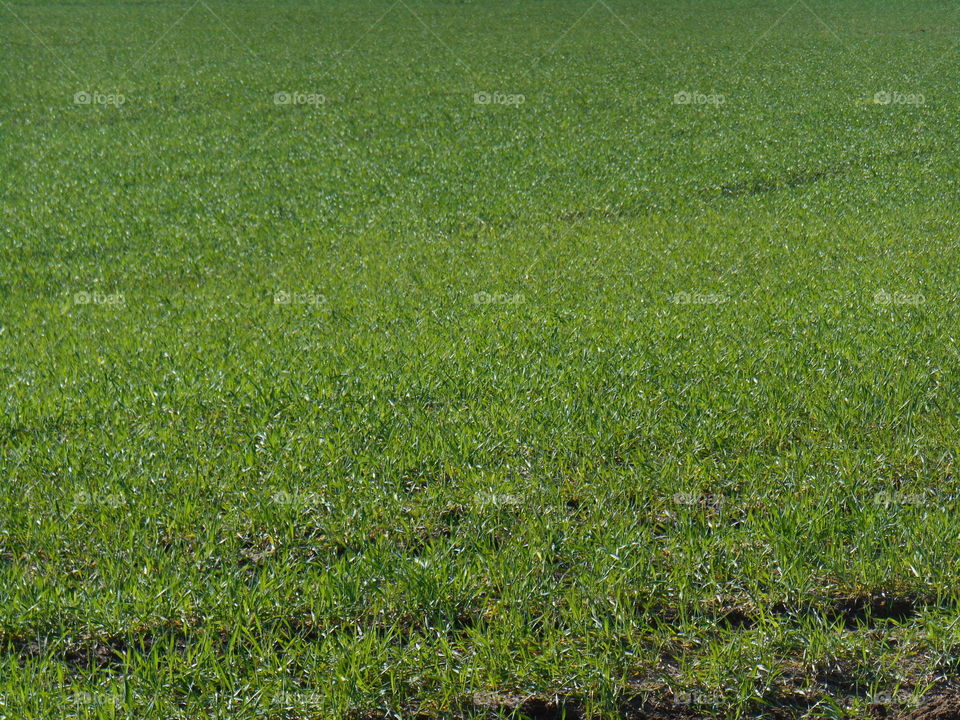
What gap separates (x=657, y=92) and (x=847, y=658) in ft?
75.6

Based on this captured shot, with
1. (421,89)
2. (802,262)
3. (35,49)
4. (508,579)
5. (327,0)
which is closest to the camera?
(508,579)

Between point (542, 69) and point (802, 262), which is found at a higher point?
point (542, 69)

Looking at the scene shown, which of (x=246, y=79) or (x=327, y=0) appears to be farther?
(x=327, y=0)

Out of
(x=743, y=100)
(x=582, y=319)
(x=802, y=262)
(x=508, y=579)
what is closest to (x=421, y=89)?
(x=743, y=100)

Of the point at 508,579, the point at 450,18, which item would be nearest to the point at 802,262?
the point at 508,579

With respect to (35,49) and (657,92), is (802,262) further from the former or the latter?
(35,49)

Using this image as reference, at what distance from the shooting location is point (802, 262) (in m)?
10.2

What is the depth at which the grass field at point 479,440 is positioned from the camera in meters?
3.50

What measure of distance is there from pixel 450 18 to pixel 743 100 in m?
20.0

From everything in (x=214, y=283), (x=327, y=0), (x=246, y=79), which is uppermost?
(x=327, y=0)

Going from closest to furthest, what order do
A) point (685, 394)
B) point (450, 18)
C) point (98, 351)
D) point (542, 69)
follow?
point (685, 394)
point (98, 351)
point (542, 69)
point (450, 18)

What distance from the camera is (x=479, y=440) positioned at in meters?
5.51

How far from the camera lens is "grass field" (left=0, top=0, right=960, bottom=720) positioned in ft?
11.5

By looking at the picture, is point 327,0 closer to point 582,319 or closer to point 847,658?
point 582,319
